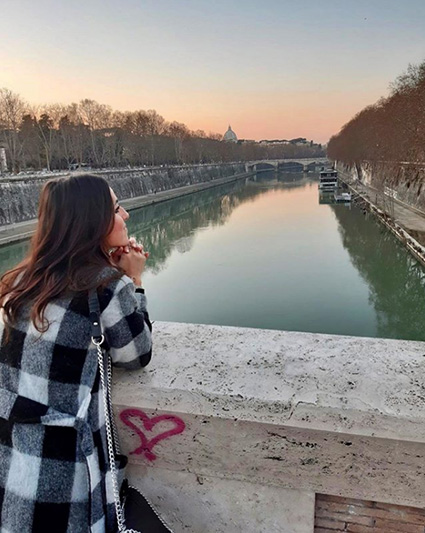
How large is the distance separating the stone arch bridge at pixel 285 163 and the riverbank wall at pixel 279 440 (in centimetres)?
7910

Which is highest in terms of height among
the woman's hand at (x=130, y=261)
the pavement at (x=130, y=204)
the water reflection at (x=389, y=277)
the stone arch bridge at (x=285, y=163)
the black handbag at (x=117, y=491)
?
the stone arch bridge at (x=285, y=163)

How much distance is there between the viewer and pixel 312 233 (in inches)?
793

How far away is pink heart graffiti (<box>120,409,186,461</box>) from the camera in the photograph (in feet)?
3.21

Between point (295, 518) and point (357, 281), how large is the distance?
40.0ft

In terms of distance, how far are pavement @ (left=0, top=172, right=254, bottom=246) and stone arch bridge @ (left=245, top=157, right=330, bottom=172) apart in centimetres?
1925

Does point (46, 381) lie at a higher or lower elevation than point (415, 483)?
higher

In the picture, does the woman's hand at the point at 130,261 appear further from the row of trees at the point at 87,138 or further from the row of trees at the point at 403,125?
the row of trees at the point at 87,138

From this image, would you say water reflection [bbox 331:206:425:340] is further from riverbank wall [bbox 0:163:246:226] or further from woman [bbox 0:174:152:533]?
woman [bbox 0:174:152:533]

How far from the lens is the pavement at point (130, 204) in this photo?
55.9 ft

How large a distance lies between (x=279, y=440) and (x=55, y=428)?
47 centimetres

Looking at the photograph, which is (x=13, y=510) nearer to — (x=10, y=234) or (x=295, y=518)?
(x=295, y=518)

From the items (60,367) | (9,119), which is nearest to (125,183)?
(9,119)

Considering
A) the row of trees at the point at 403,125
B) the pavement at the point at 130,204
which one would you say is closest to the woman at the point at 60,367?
the pavement at the point at 130,204

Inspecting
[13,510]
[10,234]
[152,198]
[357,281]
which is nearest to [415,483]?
[13,510]
